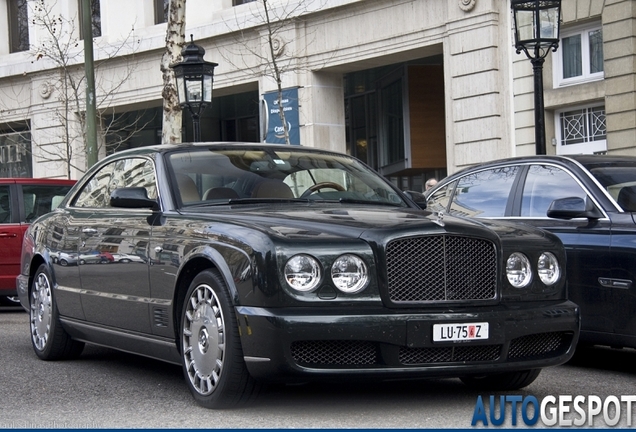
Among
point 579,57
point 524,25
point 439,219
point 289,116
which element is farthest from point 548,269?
point 289,116

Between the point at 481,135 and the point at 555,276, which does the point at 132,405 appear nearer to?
the point at 555,276

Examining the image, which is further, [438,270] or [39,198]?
[39,198]

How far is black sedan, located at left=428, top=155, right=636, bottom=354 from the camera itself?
26.0 feet

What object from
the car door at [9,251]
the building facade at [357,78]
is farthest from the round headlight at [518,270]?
the building facade at [357,78]

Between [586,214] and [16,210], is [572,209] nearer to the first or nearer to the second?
[586,214]

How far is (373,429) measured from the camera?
18.9 feet

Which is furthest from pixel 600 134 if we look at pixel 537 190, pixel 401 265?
pixel 401 265

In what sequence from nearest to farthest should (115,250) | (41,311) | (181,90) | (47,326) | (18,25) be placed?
(115,250) → (47,326) → (41,311) → (181,90) → (18,25)

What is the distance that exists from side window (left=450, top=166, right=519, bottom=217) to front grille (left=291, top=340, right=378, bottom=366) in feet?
10.5

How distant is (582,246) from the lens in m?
8.23

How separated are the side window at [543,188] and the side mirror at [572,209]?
1.17ft

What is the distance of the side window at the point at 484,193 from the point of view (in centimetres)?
914

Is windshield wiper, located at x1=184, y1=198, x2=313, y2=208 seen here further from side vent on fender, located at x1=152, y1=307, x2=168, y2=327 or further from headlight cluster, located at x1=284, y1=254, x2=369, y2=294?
headlight cluster, located at x1=284, y1=254, x2=369, y2=294

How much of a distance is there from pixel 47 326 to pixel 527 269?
160 inches
